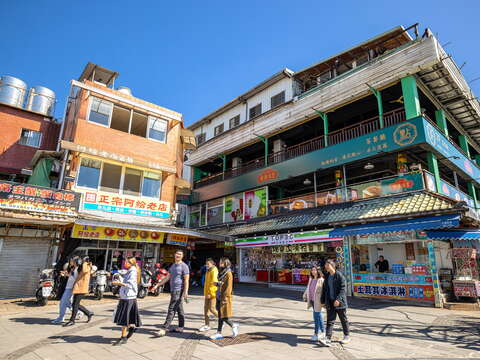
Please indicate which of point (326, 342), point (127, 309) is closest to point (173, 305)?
point (127, 309)

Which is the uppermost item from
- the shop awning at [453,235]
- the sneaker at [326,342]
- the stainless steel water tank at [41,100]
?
the stainless steel water tank at [41,100]

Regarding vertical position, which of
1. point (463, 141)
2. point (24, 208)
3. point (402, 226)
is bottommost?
point (402, 226)

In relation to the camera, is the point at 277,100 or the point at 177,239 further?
the point at 277,100

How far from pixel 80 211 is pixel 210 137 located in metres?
15.5

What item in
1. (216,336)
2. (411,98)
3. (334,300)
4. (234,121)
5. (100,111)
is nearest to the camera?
(334,300)

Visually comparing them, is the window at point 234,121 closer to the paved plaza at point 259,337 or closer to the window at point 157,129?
the window at point 157,129

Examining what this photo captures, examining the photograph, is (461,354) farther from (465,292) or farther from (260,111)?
(260,111)

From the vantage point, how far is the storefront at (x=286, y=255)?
15.5m

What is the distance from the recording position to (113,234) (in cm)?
1477

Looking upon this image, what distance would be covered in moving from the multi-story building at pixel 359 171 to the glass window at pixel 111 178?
8243mm

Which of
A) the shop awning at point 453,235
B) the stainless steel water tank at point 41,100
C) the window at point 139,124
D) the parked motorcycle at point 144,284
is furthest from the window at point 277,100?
the stainless steel water tank at point 41,100

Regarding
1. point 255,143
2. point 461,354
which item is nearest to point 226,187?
point 255,143

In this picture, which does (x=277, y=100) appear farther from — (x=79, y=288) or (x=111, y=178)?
(x=79, y=288)

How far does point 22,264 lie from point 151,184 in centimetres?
704
